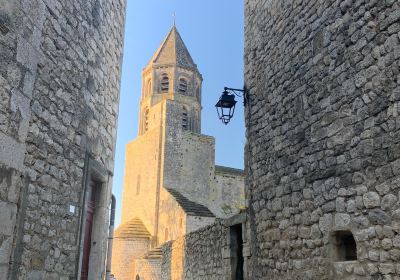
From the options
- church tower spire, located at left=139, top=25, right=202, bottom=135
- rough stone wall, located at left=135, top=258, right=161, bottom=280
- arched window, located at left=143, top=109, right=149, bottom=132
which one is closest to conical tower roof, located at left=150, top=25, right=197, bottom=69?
church tower spire, located at left=139, top=25, right=202, bottom=135

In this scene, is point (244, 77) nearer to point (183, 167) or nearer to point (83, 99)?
point (83, 99)

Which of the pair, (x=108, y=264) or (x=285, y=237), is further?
(x=108, y=264)

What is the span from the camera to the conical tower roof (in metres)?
30.8

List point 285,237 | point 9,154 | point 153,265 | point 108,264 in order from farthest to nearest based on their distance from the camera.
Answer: point 153,265 → point 108,264 → point 285,237 → point 9,154

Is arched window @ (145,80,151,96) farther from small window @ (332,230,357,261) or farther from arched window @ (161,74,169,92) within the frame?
small window @ (332,230,357,261)

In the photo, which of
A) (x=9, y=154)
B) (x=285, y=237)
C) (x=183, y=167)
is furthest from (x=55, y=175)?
(x=183, y=167)

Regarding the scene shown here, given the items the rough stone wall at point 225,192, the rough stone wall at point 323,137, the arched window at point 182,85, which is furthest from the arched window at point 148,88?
→ the rough stone wall at point 323,137

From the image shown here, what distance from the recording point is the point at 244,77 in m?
7.54

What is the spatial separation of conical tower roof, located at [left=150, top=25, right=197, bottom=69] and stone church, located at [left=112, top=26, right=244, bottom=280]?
2.7 inches

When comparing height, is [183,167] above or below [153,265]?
above

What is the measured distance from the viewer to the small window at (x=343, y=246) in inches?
189

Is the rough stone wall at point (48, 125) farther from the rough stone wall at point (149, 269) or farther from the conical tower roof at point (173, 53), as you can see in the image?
the conical tower roof at point (173, 53)

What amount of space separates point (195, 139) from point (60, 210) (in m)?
22.6

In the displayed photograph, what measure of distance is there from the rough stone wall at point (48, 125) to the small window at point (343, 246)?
307 centimetres
